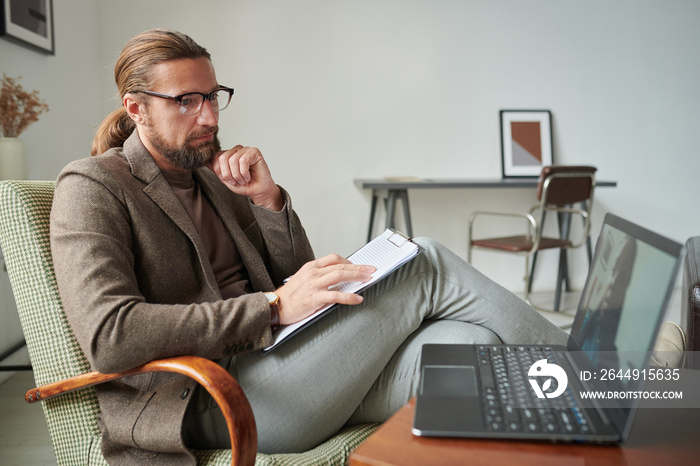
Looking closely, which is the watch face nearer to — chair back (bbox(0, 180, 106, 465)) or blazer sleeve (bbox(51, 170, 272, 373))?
blazer sleeve (bbox(51, 170, 272, 373))

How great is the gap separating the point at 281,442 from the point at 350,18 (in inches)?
127

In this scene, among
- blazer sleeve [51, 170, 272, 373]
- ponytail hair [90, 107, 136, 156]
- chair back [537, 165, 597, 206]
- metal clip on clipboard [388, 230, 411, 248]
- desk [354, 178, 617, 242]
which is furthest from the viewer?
desk [354, 178, 617, 242]

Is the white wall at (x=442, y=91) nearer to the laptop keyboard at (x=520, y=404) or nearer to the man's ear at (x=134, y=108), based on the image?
the man's ear at (x=134, y=108)

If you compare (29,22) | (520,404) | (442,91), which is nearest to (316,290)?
(520,404)

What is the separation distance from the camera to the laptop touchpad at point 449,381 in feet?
2.57

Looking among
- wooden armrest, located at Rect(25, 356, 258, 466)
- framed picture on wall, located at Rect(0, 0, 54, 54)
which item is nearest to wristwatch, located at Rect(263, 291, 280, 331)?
wooden armrest, located at Rect(25, 356, 258, 466)

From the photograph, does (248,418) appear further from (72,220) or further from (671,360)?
(671,360)

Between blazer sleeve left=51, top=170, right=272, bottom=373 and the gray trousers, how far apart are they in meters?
0.08

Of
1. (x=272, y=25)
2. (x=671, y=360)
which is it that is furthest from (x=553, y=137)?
(x=671, y=360)

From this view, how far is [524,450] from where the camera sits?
2.10ft

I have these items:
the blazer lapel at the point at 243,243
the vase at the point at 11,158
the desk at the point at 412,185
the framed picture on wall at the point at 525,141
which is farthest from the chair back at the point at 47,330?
the framed picture on wall at the point at 525,141

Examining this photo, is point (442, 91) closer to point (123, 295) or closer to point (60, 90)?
point (60, 90)

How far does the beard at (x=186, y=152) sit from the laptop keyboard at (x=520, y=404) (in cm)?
77

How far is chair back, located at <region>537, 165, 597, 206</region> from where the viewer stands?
307 cm
